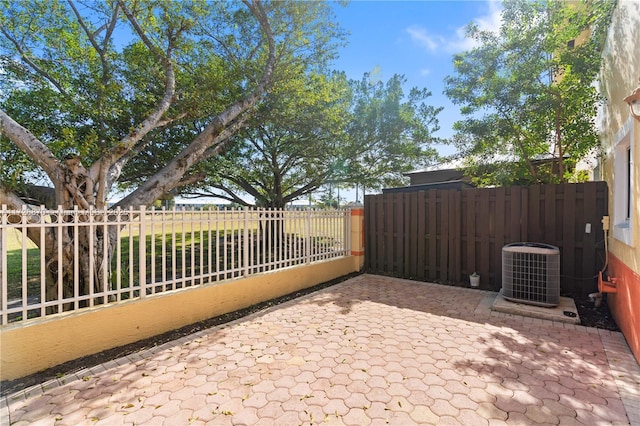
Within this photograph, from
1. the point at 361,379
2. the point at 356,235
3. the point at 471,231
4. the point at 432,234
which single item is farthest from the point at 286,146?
the point at 361,379

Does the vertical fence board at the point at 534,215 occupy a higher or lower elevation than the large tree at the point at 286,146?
lower

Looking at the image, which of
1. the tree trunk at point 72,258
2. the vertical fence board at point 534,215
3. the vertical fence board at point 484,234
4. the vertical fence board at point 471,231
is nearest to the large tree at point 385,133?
the vertical fence board at point 471,231

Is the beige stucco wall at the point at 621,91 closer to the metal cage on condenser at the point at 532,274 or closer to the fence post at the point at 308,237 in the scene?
the metal cage on condenser at the point at 532,274

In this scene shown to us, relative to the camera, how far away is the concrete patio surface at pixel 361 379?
2455mm

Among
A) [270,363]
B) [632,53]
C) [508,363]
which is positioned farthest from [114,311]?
[632,53]

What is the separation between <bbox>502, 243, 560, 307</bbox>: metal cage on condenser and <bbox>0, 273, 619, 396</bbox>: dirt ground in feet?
1.80

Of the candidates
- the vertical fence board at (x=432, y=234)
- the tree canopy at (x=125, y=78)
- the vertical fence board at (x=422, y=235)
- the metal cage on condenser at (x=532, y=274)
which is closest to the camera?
the metal cage on condenser at (x=532, y=274)

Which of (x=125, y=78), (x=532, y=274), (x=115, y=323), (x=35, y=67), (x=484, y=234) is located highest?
(x=125, y=78)

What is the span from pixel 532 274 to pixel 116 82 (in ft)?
31.7

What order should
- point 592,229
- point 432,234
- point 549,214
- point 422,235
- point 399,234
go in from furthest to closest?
1. point 399,234
2. point 422,235
3. point 432,234
4. point 549,214
5. point 592,229

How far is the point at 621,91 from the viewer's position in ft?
13.6

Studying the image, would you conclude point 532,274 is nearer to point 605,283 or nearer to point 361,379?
point 605,283

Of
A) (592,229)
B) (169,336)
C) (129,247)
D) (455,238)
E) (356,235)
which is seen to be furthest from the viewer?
(356,235)

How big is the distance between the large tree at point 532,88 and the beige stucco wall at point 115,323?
20.0 feet
